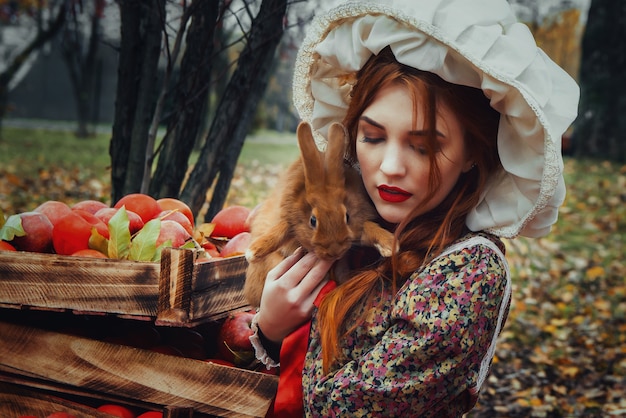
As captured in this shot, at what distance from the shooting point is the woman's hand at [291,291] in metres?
1.68

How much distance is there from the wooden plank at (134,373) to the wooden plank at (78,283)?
0.53ft

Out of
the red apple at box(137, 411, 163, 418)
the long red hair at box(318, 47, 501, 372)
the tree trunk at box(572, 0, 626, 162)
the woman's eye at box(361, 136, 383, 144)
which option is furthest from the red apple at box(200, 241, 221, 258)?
the tree trunk at box(572, 0, 626, 162)

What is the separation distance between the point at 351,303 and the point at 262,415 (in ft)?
1.39

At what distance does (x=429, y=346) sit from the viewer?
143 cm

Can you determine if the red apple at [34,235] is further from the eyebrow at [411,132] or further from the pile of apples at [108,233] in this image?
the eyebrow at [411,132]

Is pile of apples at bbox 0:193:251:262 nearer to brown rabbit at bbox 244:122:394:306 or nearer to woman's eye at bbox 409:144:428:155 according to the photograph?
brown rabbit at bbox 244:122:394:306

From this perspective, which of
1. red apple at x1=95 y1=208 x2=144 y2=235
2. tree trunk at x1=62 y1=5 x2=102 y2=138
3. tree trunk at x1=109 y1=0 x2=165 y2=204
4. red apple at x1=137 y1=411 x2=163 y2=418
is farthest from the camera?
tree trunk at x1=62 y1=5 x2=102 y2=138

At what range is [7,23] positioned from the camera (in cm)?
1194

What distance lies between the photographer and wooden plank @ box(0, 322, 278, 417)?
173 centimetres

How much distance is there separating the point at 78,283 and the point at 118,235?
0.64 feet

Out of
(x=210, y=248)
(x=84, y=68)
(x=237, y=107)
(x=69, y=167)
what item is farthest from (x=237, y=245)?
(x=84, y=68)

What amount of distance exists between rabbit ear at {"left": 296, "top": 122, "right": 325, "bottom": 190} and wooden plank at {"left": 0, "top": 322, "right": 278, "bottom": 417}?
577 millimetres

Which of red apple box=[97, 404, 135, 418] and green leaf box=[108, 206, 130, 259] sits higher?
green leaf box=[108, 206, 130, 259]

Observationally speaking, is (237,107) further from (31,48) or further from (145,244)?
(31,48)
